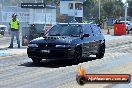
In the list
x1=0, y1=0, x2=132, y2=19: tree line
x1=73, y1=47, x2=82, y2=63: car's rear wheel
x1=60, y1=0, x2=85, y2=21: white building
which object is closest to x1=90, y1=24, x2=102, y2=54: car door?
x1=73, y1=47, x2=82, y2=63: car's rear wheel

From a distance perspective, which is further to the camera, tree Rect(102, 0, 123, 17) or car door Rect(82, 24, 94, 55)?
tree Rect(102, 0, 123, 17)

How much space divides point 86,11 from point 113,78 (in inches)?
4844

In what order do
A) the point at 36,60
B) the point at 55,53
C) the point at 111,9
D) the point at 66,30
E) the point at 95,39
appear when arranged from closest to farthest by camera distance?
the point at 55,53, the point at 36,60, the point at 66,30, the point at 95,39, the point at 111,9

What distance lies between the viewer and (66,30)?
1605 cm

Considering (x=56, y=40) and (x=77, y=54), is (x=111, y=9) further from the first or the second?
(x=56, y=40)

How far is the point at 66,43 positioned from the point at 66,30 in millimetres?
1574

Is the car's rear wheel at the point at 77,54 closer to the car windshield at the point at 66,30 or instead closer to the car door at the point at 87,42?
the car door at the point at 87,42

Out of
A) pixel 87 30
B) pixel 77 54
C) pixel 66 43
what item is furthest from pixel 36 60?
pixel 87 30

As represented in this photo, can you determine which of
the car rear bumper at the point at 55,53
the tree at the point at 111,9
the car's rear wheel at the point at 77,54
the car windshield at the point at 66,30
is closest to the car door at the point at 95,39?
the car windshield at the point at 66,30

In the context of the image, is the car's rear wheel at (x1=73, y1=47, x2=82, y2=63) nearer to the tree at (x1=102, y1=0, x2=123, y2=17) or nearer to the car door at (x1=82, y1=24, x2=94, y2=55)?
the car door at (x1=82, y1=24, x2=94, y2=55)

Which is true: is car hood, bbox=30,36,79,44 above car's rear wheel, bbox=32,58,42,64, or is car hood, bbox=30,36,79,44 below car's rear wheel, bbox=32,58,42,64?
above

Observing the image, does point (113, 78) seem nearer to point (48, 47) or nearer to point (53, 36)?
point (48, 47)

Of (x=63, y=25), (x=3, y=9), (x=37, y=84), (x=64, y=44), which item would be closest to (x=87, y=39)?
(x=63, y=25)

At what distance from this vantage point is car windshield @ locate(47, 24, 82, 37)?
15852mm
